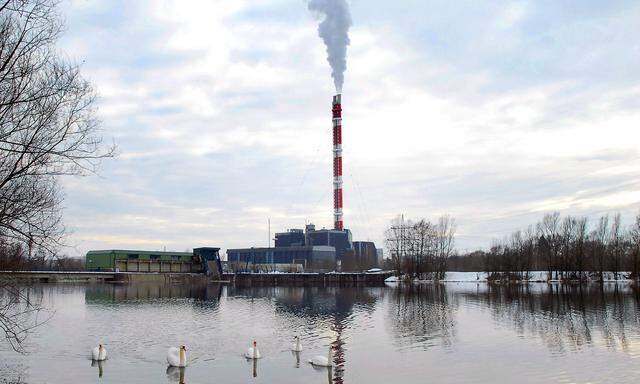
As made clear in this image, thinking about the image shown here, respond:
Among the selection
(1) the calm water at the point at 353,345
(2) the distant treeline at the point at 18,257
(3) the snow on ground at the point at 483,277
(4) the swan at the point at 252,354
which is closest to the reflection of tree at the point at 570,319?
(1) the calm water at the point at 353,345

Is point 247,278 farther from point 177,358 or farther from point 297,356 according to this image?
point 177,358

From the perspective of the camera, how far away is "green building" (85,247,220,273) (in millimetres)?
179625

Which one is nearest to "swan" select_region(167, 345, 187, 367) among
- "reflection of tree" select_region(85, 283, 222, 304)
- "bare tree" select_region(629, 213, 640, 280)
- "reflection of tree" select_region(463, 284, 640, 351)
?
"reflection of tree" select_region(463, 284, 640, 351)

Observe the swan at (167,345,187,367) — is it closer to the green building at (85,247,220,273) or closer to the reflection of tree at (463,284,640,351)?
the reflection of tree at (463,284,640,351)

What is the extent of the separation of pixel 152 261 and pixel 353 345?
15778 centimetres

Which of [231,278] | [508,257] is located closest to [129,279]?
[231,278]

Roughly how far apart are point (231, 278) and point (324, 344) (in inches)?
5463

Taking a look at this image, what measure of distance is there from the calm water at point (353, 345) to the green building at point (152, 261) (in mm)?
115246

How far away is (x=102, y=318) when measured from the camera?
2207 inches

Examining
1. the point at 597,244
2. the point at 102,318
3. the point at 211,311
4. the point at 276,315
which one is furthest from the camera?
the point at 597,244

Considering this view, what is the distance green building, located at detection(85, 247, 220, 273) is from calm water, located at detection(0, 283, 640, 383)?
115246 mm

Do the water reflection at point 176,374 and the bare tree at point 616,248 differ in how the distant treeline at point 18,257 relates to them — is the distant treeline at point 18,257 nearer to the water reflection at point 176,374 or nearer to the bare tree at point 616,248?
the water reflection at point 176,374

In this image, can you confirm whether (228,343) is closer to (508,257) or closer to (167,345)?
(167,345)

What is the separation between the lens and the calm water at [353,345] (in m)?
28.1
